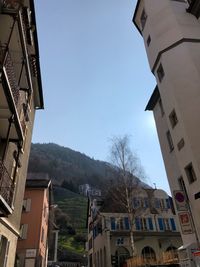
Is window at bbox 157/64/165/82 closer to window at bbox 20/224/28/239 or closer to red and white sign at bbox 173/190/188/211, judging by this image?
red and white sign at bbox 173/190/188/211

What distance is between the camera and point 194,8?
19922 millimetres

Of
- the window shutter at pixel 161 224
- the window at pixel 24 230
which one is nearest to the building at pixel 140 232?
the window shutter at pixel 161 224

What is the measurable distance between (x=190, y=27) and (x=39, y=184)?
23.1m

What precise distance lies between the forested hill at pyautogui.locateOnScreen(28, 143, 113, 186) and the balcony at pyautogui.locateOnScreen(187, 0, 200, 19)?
11445 centimetres

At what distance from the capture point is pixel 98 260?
3638cm

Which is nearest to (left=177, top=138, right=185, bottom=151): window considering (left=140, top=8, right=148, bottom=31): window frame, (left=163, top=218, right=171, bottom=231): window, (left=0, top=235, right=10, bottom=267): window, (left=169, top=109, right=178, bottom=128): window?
(left=169, top=109, right=178, bottom=128): window

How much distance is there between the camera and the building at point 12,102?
9.98 metres

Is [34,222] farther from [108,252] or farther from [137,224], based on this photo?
[137,224]

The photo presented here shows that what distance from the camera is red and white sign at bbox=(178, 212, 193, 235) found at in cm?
1473

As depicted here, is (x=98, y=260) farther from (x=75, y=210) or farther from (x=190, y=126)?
(x=75, y=210)

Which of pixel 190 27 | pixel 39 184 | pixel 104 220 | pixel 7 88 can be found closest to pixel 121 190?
pixel 104 220

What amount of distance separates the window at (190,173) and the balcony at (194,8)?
1264cm

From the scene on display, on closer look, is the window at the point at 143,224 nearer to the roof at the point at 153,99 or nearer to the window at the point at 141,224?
the window at the point at 141,224

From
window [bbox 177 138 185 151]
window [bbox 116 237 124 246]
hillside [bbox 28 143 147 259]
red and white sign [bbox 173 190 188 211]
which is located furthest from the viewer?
hillside [bbox 28 143 147 259]
